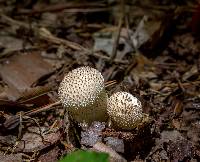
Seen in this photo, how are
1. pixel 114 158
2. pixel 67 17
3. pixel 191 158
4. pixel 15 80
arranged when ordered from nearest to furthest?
pixel 114 158
pixel 191 158
pixel 15 80
pixel 67 17

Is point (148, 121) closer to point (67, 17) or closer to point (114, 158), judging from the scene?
point (114, 158)

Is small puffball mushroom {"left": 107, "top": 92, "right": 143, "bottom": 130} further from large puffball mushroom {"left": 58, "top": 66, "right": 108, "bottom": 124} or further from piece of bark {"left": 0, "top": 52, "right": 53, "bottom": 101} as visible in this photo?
piece of bark {"left": 0, "top": 52, "right": 53, "bottom": 101}

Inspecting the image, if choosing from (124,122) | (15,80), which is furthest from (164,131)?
(15,80)

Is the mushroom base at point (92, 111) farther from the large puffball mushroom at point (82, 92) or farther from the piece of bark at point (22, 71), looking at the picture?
the piece of bark at point (22, 71)

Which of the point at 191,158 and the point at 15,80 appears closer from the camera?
the point at 191,158

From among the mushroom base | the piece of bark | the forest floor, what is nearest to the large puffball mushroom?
the mushroom base

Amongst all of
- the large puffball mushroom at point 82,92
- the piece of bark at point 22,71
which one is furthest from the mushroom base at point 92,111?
the piece of bark at point 22,71

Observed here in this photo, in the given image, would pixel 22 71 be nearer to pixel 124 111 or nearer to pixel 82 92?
pixel 82 92
